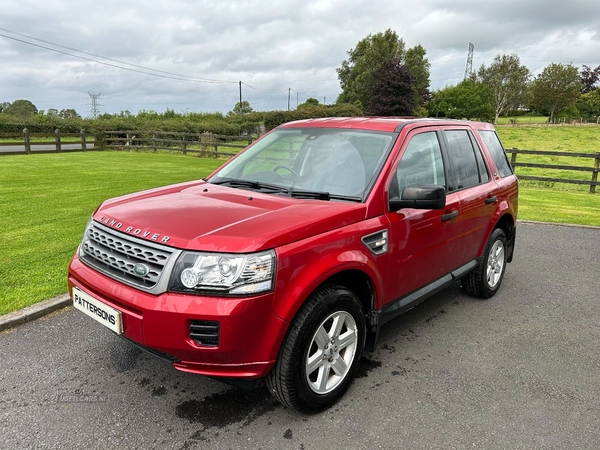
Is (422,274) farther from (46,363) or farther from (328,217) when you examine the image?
(46,363)

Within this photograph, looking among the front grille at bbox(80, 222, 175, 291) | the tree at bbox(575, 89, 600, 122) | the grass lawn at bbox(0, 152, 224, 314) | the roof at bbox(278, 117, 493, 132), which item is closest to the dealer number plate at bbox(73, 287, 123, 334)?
the front grille at bbox(80, 222, 175, 291)

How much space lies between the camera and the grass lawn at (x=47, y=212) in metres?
4.51

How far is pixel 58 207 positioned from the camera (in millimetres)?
8281

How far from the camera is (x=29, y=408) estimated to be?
269 centimetres

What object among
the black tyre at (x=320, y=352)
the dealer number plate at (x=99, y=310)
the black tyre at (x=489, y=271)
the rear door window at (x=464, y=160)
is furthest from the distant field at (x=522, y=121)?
the dealer number plate at (x=99, y=310)

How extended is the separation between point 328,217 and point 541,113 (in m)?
97.8

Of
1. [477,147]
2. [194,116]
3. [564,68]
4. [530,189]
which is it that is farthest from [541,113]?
[477,147]

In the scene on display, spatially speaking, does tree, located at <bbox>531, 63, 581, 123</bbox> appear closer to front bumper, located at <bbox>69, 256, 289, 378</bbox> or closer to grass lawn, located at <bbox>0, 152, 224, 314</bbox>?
grass lawn, located at <bbox>0, 152, 224, 314</bbox>

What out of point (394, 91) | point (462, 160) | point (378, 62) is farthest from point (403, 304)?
point (378, 62)

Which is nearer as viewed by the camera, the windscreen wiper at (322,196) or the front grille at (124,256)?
the front grille at (124,256)

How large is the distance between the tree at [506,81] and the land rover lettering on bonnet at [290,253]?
8481cm

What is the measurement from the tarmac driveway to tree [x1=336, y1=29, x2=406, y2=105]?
6754 cm

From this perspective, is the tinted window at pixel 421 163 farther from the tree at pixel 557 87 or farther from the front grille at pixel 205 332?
the tree at pixel 557 87

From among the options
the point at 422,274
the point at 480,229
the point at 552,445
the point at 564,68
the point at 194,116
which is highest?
the point at 564,68
